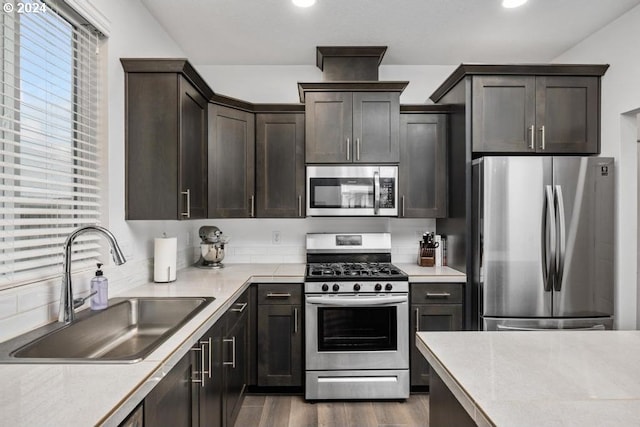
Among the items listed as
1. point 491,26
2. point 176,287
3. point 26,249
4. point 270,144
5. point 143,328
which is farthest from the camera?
point 270,144

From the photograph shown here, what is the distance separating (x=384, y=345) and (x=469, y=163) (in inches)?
58.7

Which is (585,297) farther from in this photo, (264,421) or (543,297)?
(264,421)

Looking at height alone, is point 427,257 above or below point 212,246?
below

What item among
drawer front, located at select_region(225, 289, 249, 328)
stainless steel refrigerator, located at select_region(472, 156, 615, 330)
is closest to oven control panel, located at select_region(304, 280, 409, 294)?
drawer front, located at select_region(225, 289, 249, 328)

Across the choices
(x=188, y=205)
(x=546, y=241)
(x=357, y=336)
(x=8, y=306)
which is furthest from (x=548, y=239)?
(x=8, y=306)

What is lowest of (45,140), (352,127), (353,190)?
(353,190)

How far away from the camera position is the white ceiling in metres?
2.48

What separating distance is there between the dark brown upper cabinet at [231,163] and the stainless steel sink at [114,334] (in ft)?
3.21

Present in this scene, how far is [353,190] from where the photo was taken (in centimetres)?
306

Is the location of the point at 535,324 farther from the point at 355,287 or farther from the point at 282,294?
the point at 282,294

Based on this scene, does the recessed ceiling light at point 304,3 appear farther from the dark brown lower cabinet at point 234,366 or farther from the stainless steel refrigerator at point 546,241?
the dark brown lower cabinet at point 234,366

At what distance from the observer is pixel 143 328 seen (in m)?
1.96

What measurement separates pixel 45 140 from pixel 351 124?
202cm

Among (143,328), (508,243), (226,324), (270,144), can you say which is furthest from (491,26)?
(143,328)
